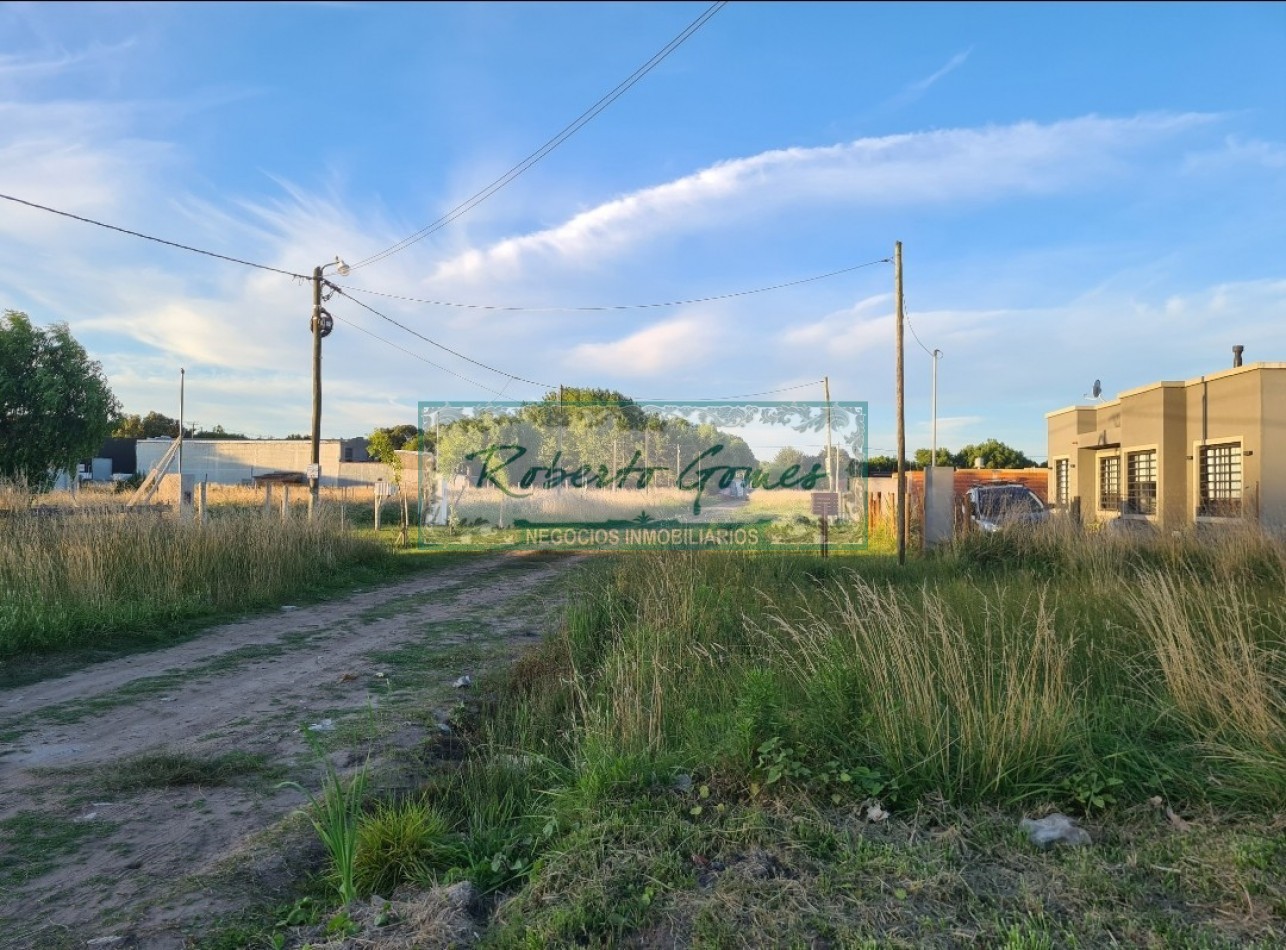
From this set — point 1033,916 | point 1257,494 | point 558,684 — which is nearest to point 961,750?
point 1033,916

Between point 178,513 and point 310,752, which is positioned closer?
point 310,752

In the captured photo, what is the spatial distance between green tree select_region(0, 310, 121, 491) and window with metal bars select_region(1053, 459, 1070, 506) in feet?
117

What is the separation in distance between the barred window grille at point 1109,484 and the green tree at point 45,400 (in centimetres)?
3550

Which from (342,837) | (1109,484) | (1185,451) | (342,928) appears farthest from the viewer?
(1109,484)

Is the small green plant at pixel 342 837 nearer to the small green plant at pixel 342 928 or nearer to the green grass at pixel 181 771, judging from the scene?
the small green plant at pixel 342 928

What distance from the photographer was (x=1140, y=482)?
24109 mm

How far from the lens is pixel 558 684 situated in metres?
6.69

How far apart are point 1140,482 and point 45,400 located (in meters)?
36.7

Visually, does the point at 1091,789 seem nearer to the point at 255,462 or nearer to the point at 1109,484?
the point at 1109,484

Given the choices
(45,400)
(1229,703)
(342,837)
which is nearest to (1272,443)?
(1229,703)

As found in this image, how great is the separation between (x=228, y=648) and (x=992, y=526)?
1325 centimetres

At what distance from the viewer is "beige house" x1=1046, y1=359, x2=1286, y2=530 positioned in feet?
60.9

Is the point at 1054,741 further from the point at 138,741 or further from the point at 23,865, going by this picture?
the point at 138,741

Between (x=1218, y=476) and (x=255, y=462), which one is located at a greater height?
(x=255, y=462)
